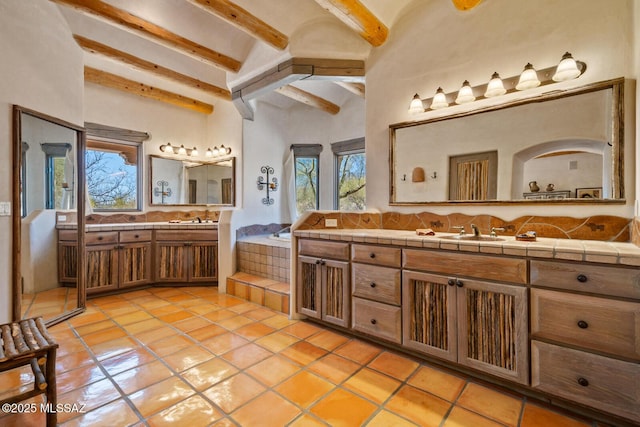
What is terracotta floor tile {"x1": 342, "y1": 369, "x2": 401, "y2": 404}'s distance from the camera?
158 centimetres

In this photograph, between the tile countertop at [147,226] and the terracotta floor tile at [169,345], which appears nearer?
the terracotta floor tile at [169,345]

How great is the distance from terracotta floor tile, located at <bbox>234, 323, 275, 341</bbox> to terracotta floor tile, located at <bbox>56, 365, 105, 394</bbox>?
922 mm

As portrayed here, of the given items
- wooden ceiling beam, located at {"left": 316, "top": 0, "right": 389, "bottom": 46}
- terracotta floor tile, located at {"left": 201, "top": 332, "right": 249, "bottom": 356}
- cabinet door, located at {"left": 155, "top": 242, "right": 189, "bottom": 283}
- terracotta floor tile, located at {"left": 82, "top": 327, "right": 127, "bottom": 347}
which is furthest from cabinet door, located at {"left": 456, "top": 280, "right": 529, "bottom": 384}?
cabinet door, located at {"left": 155, "top": 242, "right": 189, "bottom": 283}

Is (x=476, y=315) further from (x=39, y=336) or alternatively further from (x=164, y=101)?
(x=164, y=101)

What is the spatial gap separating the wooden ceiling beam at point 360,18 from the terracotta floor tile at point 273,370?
2.64 m

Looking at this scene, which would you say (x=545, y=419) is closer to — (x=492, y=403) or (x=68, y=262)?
(x=492, y=403)

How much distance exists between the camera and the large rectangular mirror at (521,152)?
1.72 metres

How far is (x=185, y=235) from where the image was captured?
359 centimetres

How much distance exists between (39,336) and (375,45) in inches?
127

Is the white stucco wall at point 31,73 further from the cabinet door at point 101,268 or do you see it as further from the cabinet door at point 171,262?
the cabinet door at point 171,262

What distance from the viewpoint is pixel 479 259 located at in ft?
5.37

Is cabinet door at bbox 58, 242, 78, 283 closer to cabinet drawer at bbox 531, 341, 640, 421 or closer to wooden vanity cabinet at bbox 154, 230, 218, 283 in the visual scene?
wooden vanity cabinet at bbox 154, 230, 218, 283

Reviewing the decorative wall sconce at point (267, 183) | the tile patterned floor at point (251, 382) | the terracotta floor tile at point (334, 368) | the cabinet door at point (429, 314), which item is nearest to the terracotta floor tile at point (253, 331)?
the tile patterned floor at point (251, 382)

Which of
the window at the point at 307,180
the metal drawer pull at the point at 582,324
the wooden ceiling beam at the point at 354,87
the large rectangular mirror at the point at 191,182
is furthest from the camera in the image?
the window at the point at 307,180
